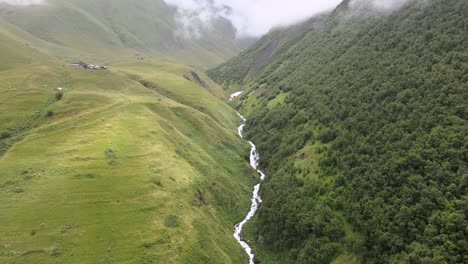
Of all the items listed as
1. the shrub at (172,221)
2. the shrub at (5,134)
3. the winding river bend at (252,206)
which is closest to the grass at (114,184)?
the shrub at (172,221)

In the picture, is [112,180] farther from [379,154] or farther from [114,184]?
[379,154]

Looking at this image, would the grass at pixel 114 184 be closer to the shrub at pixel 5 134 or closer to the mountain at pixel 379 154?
the shrub at pixel 5 134

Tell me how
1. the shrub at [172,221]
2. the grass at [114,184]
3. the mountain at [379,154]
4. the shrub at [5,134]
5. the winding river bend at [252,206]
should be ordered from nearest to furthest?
the grass at [114,184] → the mountain at [379,154] → the shrub at [172,221] → the winding river bend at [252,206] → the shrub at [5,134]

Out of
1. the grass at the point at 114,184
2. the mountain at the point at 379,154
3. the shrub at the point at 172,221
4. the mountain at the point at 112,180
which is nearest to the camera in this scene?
the grass at the point at 114,184

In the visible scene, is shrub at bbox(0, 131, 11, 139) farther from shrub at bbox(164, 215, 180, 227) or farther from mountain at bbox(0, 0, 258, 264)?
shrub at bbox(164, 215, 180, 227)

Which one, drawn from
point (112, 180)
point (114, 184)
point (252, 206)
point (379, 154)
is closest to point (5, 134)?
point (112, 180)

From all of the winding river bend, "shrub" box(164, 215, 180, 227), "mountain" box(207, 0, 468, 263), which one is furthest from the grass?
"mountain" box(207, 0, 468, 263)
